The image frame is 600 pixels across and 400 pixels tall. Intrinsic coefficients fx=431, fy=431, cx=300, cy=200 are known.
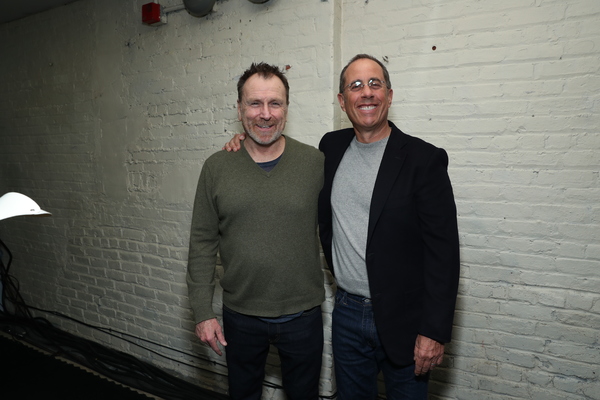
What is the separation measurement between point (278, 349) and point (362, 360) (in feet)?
1.14

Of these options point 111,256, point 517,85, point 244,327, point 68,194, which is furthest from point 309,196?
point 68,194

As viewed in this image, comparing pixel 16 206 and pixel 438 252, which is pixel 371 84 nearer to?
pixel 438 252

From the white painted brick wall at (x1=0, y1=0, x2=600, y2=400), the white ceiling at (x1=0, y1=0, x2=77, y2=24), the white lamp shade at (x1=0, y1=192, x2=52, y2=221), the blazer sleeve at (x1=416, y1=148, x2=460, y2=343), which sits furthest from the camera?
the white ceiling at (x1=0, y1=0, x2=77, y2=24)

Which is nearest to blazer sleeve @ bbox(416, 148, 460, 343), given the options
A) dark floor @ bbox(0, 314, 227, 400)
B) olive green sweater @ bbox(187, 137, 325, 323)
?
olive green sweater @ bbox(187, 137, 325, 323)

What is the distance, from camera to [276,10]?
2363 mm

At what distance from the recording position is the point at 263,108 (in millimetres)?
1681

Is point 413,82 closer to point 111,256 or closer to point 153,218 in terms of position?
point 153,218

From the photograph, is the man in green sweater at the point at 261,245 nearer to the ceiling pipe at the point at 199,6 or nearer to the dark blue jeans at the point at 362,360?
the dark blue jeans at the point at 362,360

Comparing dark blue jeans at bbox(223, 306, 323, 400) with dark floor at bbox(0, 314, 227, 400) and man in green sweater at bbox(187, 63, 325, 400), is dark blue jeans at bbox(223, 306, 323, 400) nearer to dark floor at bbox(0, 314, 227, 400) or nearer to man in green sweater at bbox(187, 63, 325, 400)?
man in green sweater at bbox(187, 63, 325, 400)

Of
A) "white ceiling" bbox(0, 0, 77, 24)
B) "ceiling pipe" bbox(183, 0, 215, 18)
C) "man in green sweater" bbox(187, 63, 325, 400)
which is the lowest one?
"man in green sweater" bbox(187, 63, 325, 400)

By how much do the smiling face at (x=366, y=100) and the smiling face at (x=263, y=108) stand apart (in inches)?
10.6

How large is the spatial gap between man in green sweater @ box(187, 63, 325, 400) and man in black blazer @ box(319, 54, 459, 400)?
132 mm

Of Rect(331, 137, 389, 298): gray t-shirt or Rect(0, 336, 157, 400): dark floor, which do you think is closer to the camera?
Rect(331, 137, 389, 298): gray t-shirt

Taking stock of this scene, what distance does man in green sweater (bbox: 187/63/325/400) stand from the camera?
5.52 ft
